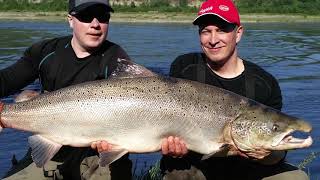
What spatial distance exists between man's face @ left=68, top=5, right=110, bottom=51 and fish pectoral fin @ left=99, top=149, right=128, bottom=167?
1.15 meters

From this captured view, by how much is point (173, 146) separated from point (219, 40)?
3.48 ft

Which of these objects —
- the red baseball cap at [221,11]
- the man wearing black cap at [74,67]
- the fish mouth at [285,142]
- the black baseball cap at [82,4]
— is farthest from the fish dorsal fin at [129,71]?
the fish mouth at [285,142]

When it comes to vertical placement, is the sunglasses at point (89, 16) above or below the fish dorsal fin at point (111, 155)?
above

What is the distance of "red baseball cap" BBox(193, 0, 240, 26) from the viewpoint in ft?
16.8

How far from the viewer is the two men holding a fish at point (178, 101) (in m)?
4.75

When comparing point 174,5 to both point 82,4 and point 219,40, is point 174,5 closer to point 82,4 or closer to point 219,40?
point 82,4

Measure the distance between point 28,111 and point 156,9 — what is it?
6161cm

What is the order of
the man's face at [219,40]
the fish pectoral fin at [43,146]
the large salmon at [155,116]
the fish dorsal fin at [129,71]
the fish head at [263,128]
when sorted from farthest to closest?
the man's face at [219,40]
the fish pectoral fin at [43,146]
the fish dorsal fin at [129,71]
the large salmon at [155,116]
the fish head at [263,128]

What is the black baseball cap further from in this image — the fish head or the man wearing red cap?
the fish head

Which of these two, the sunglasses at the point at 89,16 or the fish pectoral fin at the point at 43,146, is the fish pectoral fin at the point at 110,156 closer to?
the fish pectoral fin at the point at 43,146

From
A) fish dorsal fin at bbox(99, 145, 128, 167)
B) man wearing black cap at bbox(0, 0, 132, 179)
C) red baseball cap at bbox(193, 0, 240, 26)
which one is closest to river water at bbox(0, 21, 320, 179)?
man wearing black cap at bbox(0, 0, 132, 179)

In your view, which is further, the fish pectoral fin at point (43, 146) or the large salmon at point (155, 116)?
the fish pectoral fin at point (43, 146)

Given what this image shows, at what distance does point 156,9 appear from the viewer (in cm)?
6581

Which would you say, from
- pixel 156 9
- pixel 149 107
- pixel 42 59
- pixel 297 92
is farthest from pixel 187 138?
pixel 156 9
